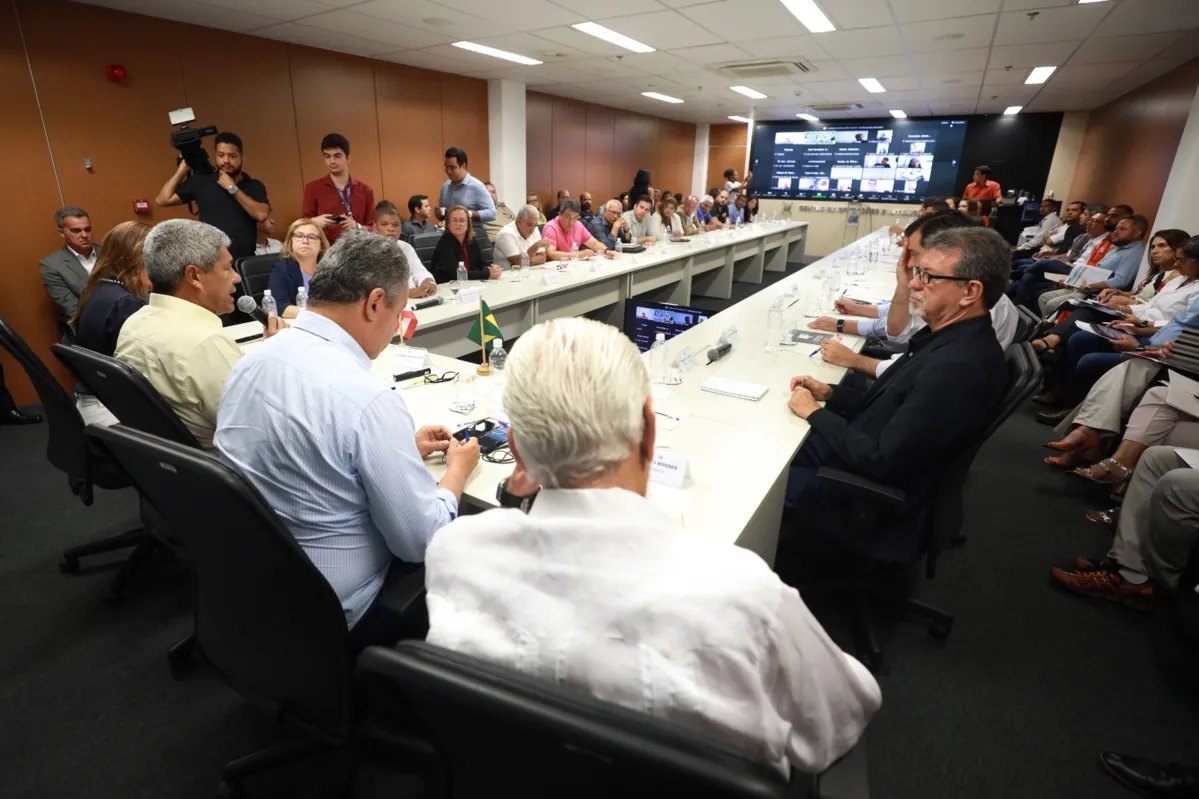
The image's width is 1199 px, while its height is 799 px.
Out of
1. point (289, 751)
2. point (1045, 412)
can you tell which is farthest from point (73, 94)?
point (1045, 412)

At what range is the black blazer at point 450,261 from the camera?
4.35 meters

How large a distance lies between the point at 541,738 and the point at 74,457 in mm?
2336

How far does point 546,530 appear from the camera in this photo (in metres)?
0.66

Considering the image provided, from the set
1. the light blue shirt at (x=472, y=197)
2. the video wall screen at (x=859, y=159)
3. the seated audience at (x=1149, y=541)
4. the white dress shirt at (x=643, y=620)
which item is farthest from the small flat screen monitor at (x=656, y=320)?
the video wall screen at (x=859, y=159)

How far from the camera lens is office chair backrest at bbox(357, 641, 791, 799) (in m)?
0.47

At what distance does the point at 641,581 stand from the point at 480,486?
101cm

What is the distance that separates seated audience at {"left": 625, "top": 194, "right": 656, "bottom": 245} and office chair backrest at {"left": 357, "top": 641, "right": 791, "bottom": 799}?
268 inches

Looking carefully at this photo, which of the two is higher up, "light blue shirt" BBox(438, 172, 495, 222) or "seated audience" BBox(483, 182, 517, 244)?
"light blue shirt" BBox(438, 172, 495, 222)

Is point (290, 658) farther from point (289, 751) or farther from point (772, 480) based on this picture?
point (772, 480)

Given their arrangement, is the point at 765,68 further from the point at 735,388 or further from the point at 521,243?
the point at 735,388

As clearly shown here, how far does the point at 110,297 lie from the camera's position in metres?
2.16

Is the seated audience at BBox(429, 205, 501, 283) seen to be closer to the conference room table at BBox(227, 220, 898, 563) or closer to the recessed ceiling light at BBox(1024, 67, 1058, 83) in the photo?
the conference room table at BBox(227, 220, 898, 563)

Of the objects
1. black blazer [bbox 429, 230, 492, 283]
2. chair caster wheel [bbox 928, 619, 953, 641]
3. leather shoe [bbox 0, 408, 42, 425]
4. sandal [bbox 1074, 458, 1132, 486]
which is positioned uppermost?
black blazer [bbox 429, 230, 492, 283]

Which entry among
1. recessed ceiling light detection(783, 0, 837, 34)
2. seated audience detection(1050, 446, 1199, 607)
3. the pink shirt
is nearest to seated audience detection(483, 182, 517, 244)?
the pink shirt
